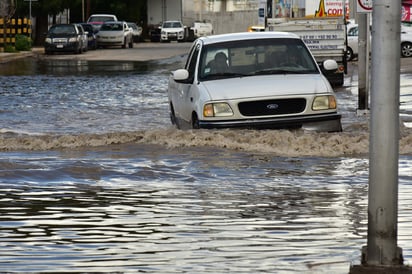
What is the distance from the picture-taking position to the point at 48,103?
91.2 ft

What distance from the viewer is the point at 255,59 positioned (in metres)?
17.4

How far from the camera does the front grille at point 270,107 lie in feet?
53.7

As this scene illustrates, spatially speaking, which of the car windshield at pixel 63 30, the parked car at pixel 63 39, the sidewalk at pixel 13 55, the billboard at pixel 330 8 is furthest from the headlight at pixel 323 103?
the car windshield at pixel 63 30

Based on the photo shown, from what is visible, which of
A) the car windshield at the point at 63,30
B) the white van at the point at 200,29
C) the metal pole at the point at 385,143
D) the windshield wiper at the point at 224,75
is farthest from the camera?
the white van at the point at 200,29

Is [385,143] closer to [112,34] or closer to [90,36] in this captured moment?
[90,36]

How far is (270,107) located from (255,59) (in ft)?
4.13

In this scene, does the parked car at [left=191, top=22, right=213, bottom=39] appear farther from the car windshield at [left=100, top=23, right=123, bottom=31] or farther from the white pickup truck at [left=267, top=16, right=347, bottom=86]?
the white pickup truck at [left=267, top=16, right=347, bottom=86]

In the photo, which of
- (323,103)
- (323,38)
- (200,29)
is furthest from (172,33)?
(323,103)

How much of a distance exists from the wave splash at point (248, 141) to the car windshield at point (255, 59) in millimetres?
1053

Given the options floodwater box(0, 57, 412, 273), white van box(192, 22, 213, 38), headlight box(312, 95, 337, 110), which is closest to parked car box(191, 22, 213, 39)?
white van box(192, 22, 213, 38)

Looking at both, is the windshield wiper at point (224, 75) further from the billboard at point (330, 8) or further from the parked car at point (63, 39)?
the parked car at point (63, 39)

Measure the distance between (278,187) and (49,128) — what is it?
31.7ft

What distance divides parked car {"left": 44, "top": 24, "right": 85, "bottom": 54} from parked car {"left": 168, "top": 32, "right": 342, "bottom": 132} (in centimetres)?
4438

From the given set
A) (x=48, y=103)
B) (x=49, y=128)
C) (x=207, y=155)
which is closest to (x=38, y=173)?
(x=207, y=155)
